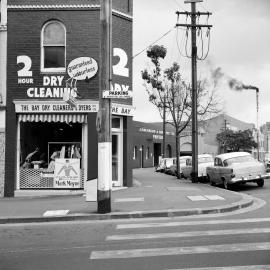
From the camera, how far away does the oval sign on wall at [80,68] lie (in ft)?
60.7

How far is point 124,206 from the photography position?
1405 centimetres

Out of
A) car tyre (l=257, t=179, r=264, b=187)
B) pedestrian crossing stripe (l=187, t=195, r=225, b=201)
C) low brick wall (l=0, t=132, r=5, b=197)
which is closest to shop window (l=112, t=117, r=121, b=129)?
low brick wall (l=0, t=132, r=5, b=197)

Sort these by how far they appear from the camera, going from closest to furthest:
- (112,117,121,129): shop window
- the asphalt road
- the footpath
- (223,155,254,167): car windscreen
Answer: the asphalt road, the footpath, (112,117,121,129): shop window, (223,155,254,167): car windscreen

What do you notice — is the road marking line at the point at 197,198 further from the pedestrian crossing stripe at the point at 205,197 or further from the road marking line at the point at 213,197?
the road marking line at the point at 213,197

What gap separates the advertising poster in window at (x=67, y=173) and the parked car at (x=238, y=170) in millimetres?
6763

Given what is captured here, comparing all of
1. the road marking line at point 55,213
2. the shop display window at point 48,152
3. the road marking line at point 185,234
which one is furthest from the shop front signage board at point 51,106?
the road marking line at point 185,234

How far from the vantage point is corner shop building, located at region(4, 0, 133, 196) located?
728 inches

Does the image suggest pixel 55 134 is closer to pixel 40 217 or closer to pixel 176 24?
pixel 40 217

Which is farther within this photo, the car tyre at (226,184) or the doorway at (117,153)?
the car tyre at (226,184)

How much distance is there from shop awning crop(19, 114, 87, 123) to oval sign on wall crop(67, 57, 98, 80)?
1.39 m

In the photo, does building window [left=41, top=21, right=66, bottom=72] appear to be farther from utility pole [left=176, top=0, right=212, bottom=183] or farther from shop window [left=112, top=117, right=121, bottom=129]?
utility pole [left=176, top=0, right=212, bottom=183]

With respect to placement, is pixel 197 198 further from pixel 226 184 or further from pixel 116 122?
pixel 226 184

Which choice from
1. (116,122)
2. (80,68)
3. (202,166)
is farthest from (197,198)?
(202,166)

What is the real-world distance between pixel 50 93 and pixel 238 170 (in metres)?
8.44
